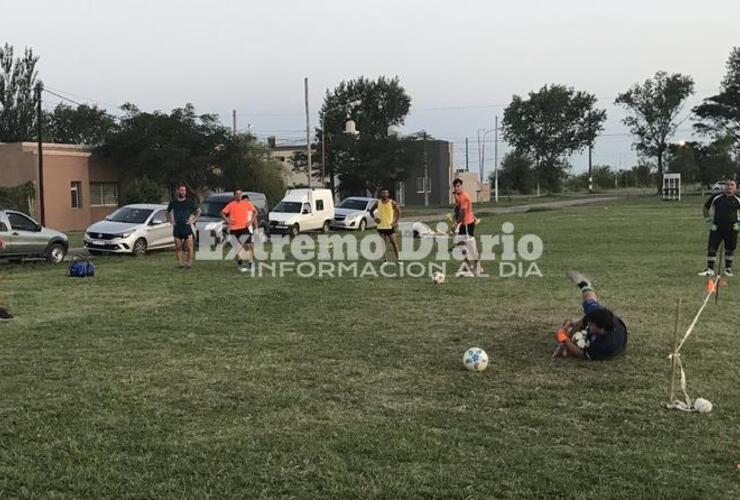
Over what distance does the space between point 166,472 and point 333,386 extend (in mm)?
2094

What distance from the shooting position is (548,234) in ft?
85.4

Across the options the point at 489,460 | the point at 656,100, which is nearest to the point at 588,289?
the point at 489,460

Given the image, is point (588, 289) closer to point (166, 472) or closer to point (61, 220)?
point (166, 472)

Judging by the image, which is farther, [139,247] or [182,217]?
[139,247]

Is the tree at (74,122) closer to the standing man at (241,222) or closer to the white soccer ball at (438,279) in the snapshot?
the standing man at (241,222)

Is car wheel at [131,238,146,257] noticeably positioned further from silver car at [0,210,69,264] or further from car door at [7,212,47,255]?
car door at [7,212,47,255]

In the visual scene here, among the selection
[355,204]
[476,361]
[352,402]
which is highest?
[355,204]

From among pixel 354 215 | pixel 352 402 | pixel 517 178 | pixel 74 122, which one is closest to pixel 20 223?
pixel 352 402

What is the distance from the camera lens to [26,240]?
17.3 m

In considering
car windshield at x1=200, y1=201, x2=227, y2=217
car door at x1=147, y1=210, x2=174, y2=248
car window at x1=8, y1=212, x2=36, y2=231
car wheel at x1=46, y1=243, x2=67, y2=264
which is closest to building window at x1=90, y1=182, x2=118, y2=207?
car windshield at x1=200, y1=201, x2=227, y2=217

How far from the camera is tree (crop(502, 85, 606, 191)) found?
311ft

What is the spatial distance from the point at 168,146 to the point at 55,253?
66.1ft

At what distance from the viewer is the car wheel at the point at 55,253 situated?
17938mm

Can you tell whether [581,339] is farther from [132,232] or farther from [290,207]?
[290,207]
